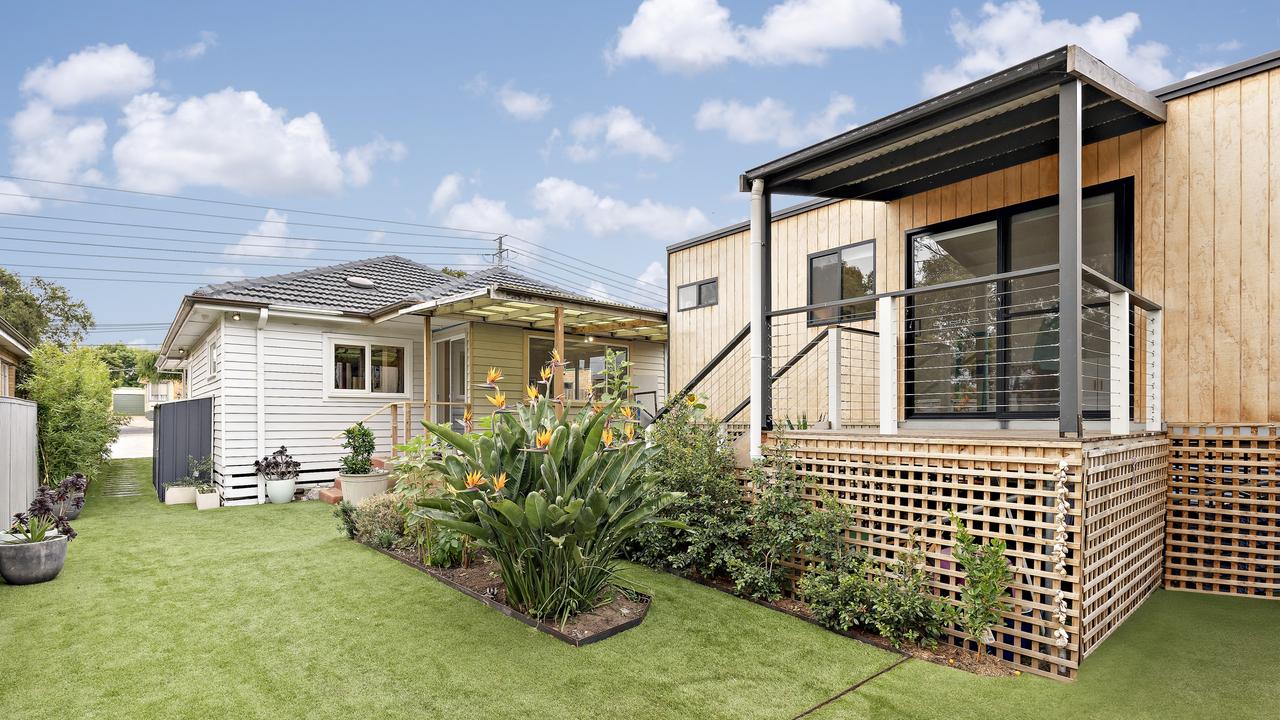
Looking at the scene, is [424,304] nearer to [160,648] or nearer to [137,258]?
[160,648]

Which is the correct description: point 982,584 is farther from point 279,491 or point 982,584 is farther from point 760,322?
point 279,491

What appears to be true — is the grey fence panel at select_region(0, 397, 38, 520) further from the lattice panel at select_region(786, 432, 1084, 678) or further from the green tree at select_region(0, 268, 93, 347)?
the green tree at select_region(0, 268, 93, 347)

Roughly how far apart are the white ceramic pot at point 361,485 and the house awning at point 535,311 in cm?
249

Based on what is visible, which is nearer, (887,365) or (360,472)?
(887,365)

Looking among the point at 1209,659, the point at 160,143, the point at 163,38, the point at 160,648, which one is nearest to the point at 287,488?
the point at 160,648

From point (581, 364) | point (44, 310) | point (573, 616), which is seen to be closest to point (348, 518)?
point (573, 616)

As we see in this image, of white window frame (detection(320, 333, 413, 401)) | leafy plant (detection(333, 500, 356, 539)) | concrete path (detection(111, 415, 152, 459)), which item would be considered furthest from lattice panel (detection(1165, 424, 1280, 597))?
concrete path (detection(111, 415, 152, 459))

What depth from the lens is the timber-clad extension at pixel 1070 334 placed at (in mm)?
3779

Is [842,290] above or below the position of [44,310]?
below

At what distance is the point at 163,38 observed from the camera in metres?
18.1

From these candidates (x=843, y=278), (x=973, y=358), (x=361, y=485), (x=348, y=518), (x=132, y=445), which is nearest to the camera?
(x=973, y=358)

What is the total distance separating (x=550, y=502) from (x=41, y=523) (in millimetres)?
4682

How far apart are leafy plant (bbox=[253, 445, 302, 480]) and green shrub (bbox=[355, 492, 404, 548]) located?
12.7 ft

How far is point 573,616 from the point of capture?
165 inches
